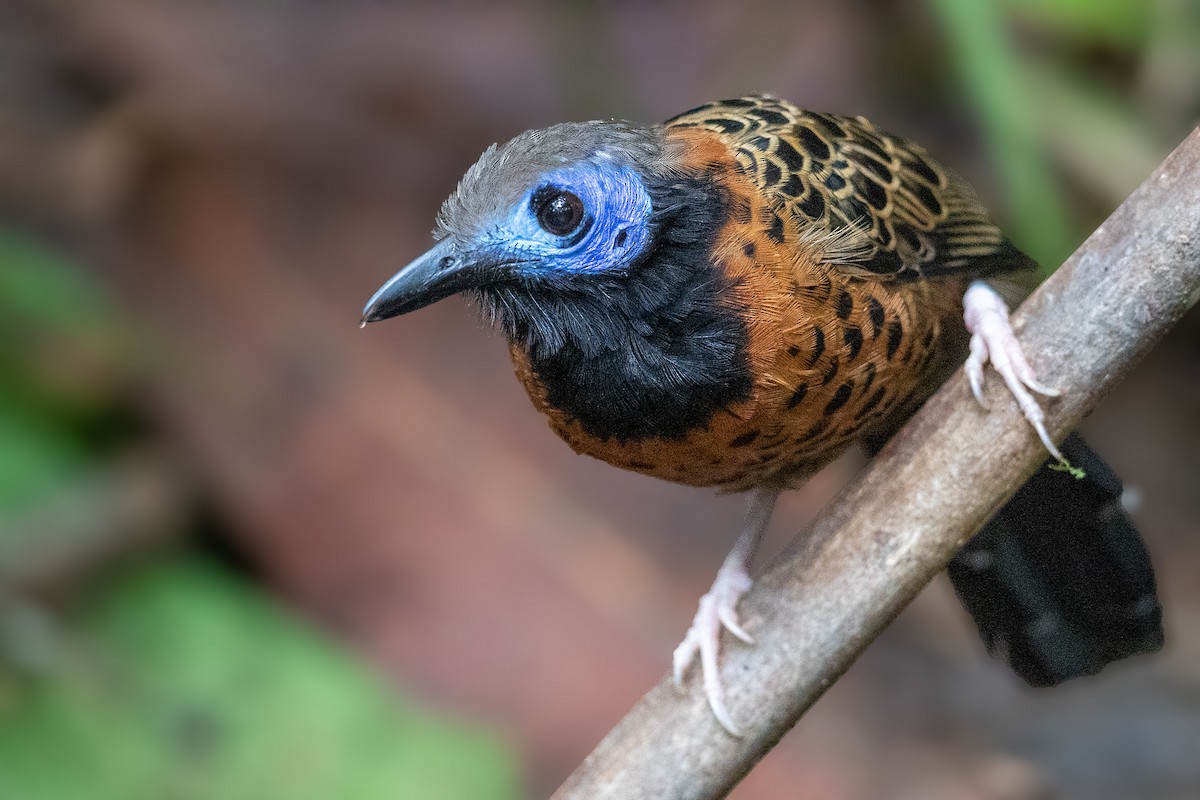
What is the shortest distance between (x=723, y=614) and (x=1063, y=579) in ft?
3.03

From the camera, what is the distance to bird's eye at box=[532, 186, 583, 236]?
256cm

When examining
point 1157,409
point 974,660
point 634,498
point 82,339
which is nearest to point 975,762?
point 974,660

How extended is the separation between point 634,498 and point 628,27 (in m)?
2.79

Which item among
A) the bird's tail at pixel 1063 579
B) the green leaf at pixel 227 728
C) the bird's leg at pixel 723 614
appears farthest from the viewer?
the green leaf at pixel 227 728

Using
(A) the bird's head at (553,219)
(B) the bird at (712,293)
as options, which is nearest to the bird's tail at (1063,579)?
(B) the bird at (712,293)

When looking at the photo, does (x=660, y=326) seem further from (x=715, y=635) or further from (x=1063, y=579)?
(x=1063, y=579)

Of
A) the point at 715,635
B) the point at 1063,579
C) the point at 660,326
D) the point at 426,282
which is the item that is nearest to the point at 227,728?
the point at 715,635

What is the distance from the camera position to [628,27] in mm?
6602

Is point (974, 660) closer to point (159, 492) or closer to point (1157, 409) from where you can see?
point (1157, 409)

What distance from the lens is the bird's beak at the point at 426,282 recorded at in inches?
99.7

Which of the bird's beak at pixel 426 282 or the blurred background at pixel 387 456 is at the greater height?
the bird's beak at pixel 426 282

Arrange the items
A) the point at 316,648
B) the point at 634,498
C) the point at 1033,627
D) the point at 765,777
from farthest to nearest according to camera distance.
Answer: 1. the point at 634,498
2. the point at 316,648
3. the point at 765,777
4. the point at 1033,627

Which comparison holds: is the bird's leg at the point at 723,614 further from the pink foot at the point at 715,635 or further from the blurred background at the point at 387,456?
the blurred background at the point at 387,456

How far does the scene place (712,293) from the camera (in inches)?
103
